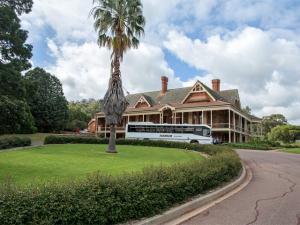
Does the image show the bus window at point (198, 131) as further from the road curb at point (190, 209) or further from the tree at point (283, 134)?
the road curb at point (190, 209)

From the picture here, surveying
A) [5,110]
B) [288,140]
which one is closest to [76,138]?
[5,110]

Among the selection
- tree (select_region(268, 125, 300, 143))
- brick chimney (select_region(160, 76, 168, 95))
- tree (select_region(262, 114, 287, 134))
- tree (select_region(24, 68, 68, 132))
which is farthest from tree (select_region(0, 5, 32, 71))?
tree (select_region(262, 114, 287, 134))

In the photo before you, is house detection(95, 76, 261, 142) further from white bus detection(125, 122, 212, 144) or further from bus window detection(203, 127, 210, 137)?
bus window detection(203, 127, 210, 137)

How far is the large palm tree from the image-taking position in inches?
961

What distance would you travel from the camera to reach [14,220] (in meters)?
5.36

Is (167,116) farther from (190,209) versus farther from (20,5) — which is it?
(190,209)

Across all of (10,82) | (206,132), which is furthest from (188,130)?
(10,82)

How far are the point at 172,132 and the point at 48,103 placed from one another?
25.0 metres

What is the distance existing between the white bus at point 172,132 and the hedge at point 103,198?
31.1 m

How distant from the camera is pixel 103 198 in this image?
22.1 ft

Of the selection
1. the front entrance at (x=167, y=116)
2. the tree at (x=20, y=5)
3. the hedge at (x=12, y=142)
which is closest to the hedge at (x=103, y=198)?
the hedge at (x=12, y=142)

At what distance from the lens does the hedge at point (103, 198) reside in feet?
18.4

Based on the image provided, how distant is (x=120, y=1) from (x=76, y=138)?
1632cm

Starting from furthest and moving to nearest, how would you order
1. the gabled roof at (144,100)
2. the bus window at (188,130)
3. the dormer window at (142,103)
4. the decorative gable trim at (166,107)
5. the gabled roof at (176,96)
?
the dormer window at (142,103) < the gabled roof at (144,100) < the decorative gable trim at (166,107) < the gabled roof at (176,96) < the bus window at (188,130)
